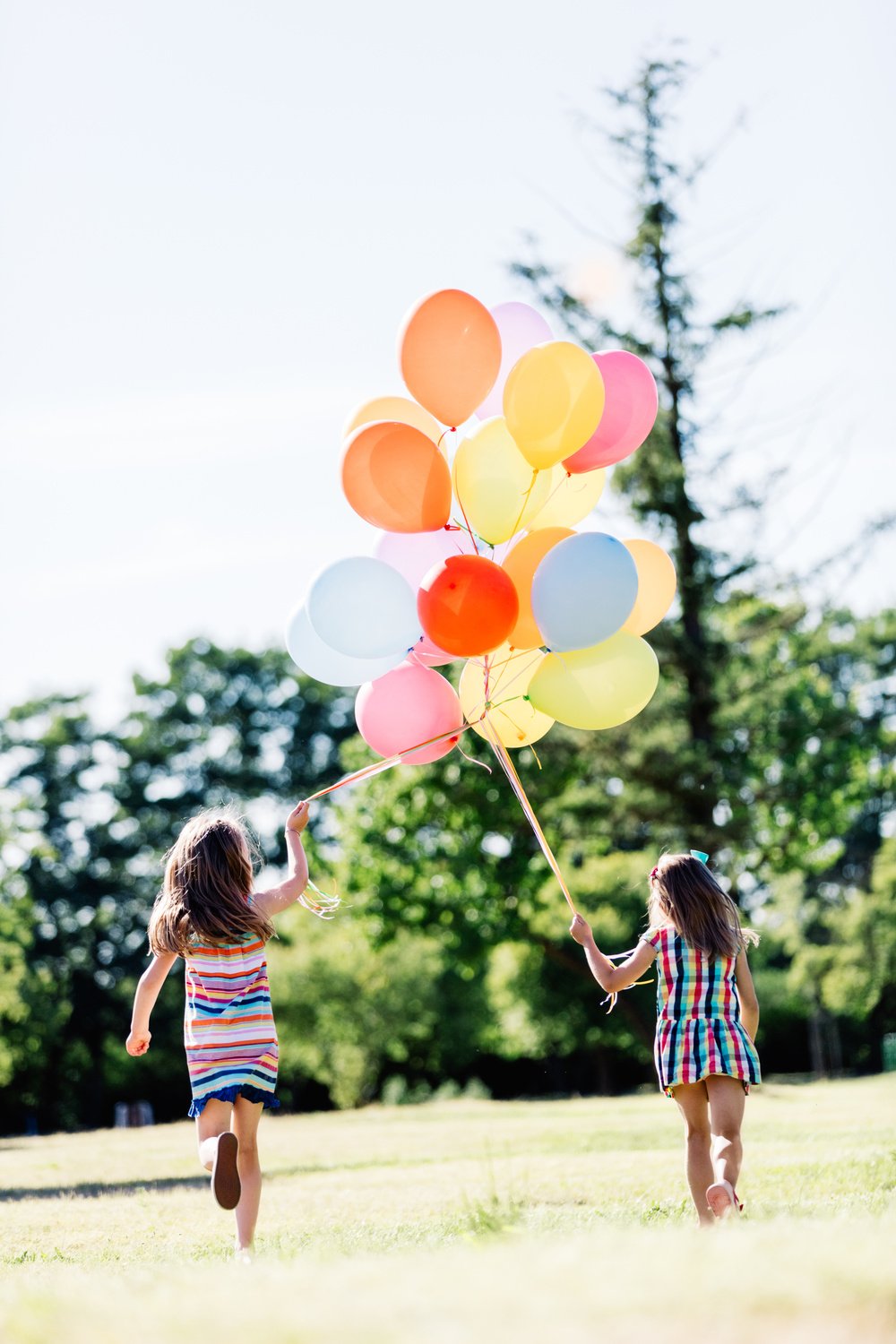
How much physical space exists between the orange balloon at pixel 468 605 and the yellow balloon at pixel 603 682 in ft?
1.27

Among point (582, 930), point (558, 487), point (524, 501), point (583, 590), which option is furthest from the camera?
point (558, 487)

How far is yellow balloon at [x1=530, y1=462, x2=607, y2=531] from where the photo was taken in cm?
641

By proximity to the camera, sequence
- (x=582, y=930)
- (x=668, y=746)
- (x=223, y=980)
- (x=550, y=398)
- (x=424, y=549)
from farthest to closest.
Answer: (x=668, y=746) → (x=424, y=549) → (x=550, y=398) → (x=582, y=930) → (x=223, y=980)

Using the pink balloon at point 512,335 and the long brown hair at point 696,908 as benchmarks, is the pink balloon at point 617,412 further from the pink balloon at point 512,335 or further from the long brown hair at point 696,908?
the long brown hair at point 696,908

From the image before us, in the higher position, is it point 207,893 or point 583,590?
point 583,590

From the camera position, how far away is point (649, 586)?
6.39 meters

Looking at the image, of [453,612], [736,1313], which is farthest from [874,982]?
[736,1313]

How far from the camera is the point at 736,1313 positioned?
95.3 inches

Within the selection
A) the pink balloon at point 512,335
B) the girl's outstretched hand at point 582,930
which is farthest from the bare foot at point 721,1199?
A: the pink balloon at point 512,335

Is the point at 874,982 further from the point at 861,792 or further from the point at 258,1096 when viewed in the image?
the point at 258,1096

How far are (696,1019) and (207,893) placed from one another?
194 cm

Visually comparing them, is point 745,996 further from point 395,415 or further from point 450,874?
point 450,874

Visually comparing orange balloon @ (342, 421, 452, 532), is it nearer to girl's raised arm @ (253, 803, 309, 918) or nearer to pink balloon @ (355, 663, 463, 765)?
pink balloon @ (355, 663, 463, 765)

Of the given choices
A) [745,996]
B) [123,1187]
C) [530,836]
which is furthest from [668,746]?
[745,996]
